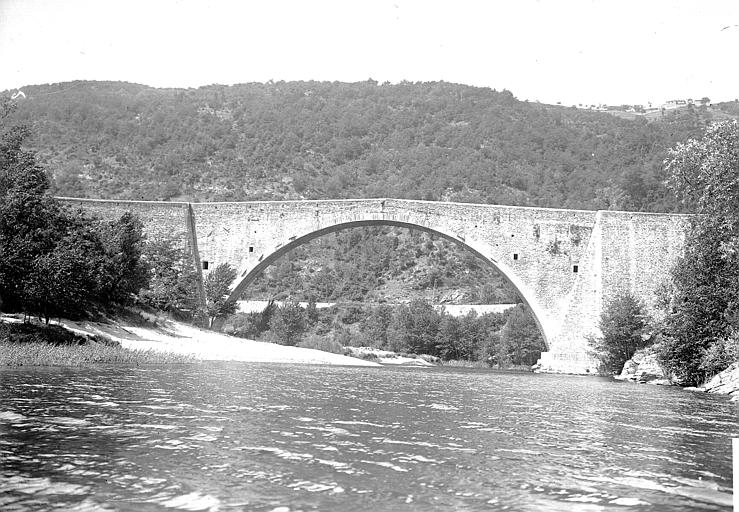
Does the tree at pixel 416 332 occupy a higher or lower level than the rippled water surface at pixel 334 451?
higher

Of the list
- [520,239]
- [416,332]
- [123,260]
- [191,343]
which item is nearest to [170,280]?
[123,260]

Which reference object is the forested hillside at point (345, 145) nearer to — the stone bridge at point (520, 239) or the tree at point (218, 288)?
the stone bridge at point (520, 239)

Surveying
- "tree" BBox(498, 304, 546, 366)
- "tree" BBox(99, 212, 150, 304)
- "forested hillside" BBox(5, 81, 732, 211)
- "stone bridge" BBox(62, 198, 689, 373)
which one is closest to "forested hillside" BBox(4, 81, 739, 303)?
"forested hillside" BBox(5, 81, 732, 211)

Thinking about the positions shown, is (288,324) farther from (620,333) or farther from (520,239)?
(620,333)

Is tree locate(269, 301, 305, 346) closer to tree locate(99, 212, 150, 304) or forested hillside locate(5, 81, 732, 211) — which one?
forested hillside locate(5, 81, 732, 211)

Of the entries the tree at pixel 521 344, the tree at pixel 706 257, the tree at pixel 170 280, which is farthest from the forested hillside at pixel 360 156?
the tree at pixel 706 257

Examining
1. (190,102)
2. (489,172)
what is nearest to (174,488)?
(489,172)
